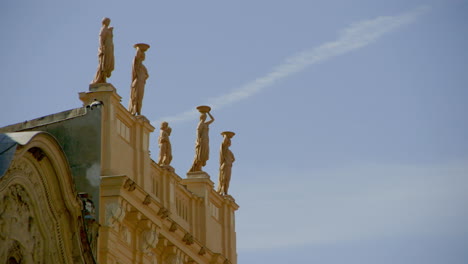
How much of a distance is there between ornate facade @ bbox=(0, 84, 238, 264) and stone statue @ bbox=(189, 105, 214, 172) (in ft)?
1.47

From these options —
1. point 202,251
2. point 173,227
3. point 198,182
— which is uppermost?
point 198,182

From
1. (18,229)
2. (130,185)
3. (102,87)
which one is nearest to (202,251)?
(130,185)

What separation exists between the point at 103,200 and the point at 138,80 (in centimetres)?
477

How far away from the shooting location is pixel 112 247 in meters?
37.4

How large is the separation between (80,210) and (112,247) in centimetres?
396

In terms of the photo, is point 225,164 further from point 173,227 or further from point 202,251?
point 173,227

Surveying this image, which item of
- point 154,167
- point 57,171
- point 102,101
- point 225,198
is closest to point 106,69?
point 102,101

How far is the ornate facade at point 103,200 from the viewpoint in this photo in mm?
31906

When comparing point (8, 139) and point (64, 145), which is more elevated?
point (64, 145)

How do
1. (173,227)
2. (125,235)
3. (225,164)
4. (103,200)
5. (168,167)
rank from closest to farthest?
1. (103,200)
2. (125,235)
3. (173,227)
4. (168,167)
5. (225,164)

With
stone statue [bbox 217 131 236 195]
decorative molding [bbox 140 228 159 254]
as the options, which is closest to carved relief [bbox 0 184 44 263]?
decorative molding [bbox 140 228 159 254]

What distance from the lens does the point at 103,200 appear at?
1474 inches

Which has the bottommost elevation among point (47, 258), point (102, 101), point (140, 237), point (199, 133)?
point (47, 258)

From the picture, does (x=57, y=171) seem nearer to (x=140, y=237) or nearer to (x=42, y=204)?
(x=42, y=204)
